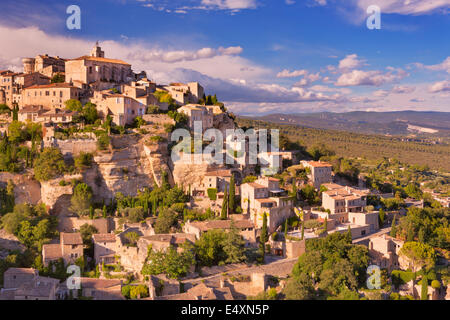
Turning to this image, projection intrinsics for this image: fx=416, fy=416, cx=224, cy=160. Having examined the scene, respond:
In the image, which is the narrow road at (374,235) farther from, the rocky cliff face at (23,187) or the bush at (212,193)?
the rocky cliff face at (23,187)

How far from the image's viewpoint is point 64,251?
24.6 meters

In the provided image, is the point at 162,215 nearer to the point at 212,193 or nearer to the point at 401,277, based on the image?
the point at 212,193

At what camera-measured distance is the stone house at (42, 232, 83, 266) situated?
80.1 ft

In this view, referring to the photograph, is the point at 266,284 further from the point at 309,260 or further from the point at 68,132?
the point at 68,132

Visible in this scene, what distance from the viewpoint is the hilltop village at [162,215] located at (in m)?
22.8

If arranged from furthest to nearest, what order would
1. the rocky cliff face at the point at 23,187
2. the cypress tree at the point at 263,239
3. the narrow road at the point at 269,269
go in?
the rocky cliff face at the point at 23,187 < the cypress tree at the point at 263,239 < the narrow road at the point at 269,269

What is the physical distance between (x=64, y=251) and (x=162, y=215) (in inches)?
258

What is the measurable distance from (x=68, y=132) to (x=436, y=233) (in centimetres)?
2883

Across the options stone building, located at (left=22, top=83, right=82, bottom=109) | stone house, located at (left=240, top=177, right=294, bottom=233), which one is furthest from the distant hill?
stone house, located at (left=240, top=177, right=294, bottom=233)

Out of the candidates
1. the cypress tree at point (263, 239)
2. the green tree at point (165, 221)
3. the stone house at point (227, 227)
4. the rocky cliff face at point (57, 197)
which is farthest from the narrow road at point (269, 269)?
the rocky cliff face at point (57, 197)

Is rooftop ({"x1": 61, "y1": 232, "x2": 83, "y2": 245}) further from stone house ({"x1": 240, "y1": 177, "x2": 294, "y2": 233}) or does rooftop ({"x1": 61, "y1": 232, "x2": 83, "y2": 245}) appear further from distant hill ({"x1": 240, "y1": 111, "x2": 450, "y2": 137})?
distant hill ({"x1": 240, "y1": 111, "x2": 450, "y2": 137})

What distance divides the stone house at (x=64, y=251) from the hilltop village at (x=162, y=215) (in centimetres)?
8

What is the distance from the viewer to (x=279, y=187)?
3225cm
